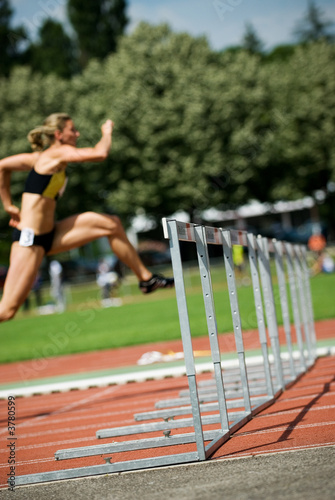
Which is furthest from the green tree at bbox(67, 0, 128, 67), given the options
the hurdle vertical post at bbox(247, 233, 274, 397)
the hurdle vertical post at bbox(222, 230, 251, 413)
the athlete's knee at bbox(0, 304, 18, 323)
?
the hurdle vertical post at bbox(222, 230, 251, 413)

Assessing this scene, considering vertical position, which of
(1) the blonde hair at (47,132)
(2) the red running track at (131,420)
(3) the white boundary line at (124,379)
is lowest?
(2) the red running track at (131,420)

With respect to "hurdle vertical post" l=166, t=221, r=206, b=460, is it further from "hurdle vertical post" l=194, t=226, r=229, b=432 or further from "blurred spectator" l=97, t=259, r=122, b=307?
"blurred spectator" l=97, t=259, r=122, b=307

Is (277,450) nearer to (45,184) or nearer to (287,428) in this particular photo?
(287,428)

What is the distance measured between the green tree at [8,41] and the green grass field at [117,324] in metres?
24.2

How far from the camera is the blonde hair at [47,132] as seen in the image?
6184 mm

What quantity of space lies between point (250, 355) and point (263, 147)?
29390 millimetres

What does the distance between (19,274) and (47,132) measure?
3.87 ft

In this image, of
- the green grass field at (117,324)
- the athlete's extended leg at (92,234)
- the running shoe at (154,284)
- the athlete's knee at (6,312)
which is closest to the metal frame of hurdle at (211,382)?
A: the running shoe at (154,284)

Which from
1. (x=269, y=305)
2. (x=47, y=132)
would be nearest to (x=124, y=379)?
(x=269, y=305)

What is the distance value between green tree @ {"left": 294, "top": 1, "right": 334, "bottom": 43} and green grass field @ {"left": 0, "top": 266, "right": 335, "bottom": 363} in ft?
113

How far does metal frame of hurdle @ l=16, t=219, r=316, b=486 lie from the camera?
13.6 ft

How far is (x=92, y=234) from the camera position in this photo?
606cm

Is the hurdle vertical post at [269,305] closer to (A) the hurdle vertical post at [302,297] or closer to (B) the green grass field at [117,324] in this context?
(A) the hurdle vertical post at [302,297]

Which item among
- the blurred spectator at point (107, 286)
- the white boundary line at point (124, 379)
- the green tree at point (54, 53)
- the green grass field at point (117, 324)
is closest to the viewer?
the white boundary line at point (124, 379)
